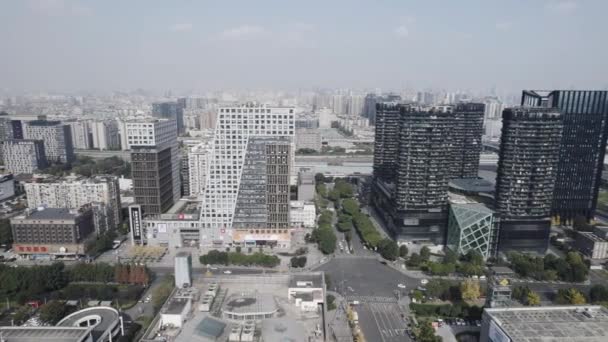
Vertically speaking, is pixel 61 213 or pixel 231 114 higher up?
pixel 231 114

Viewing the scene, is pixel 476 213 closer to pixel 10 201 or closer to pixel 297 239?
pixel 297 239

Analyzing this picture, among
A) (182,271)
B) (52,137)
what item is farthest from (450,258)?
(52,137)

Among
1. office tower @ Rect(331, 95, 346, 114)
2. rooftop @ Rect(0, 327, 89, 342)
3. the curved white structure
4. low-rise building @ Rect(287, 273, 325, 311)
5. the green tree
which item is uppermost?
office tower @ Rect(331, 95, 346, 114)

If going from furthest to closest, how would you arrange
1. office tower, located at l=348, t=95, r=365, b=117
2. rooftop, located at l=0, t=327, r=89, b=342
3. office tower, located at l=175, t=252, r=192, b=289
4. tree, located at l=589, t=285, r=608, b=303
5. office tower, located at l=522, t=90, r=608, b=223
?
office tower, located at l=348, t=95, r=365, b=117, office tower, located at l=522, t=90, r=608, b=223, tree, located at l=589, t=285, r=608, b=303, office tower, located at l=175, t=252, r=192, b=289, rooftop, located at l=0, t=327, r=89, b=342

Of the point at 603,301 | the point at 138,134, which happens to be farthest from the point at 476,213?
the point at 138,134

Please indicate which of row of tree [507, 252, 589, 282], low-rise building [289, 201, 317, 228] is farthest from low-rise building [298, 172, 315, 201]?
row of tree [507, 252, 589, 282]

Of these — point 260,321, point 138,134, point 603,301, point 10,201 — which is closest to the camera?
point 260,321

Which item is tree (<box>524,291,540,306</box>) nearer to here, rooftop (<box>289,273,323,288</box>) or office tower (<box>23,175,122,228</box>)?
rooftop (<box>289,273,323,288</box>)
